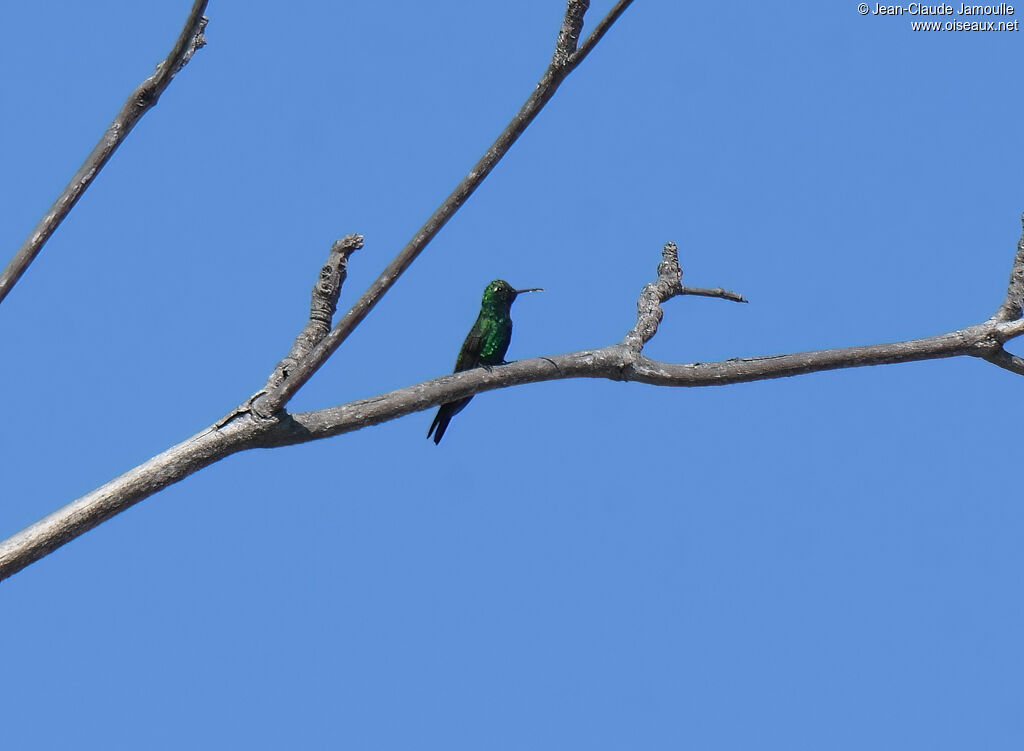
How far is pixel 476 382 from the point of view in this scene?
6801mm

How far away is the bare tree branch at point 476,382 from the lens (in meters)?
6.10

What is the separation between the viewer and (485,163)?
20.2 feet

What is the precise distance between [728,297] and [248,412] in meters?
3.50

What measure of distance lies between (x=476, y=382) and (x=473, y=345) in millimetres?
3819

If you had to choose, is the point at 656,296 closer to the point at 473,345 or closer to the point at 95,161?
the point at 473,345

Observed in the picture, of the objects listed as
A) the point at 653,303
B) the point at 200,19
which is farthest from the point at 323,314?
the point at 653,303

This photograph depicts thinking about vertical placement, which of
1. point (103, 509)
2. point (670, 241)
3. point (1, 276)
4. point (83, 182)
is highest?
point (670, 241)

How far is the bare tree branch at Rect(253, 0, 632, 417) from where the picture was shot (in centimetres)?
600

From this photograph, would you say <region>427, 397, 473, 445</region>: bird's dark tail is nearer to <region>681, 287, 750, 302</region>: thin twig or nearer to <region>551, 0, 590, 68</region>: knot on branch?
<region>681, 287, 750, 302</region>: thin twig

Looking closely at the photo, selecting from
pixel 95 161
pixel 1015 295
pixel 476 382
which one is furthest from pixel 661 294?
pixel 95 161

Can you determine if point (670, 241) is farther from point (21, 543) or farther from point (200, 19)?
point (21, 543)

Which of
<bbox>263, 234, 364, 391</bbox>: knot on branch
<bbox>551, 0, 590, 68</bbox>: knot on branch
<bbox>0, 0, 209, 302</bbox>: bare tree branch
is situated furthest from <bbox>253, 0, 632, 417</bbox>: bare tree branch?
<bbox>0, 0, 209, 302</bbox>: bare tree branch

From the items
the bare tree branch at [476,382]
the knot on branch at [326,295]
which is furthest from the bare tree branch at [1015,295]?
the knot on branch at [326,295]

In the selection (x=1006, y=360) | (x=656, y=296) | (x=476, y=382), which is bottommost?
(x=476, y=382)
